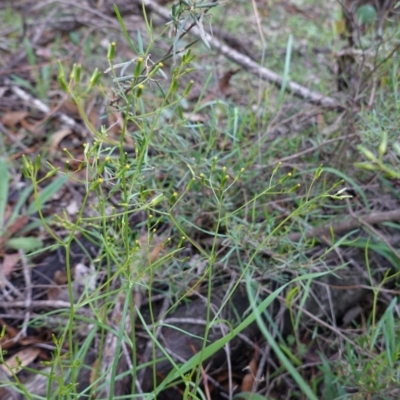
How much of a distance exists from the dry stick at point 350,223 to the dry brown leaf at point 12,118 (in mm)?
1356

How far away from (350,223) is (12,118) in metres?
1.51

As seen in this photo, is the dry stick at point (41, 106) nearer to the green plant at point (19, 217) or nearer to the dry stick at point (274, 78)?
the green plant at point (19, 217)

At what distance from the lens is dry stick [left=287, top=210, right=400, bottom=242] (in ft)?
4.26

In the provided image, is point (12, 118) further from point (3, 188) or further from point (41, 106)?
point (3, 188)

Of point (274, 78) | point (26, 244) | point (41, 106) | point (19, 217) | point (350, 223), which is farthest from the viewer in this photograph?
point (41, 106)

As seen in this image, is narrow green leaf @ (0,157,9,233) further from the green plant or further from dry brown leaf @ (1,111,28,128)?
dry brown leaf @ (1,111,28,128)

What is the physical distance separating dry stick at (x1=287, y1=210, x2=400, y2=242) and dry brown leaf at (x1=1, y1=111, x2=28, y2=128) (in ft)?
4.45

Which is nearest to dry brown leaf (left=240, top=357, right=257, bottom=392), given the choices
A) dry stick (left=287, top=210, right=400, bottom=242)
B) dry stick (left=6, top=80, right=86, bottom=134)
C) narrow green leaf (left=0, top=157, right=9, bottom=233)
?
dry stick (left=287, top=210, right=400, bottom=242)

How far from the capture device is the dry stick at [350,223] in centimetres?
130

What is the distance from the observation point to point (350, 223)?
1352 mm

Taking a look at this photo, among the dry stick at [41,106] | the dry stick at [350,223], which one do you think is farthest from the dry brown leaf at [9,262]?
the dry stick at [350,223]

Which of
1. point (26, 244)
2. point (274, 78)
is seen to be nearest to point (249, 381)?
point (26, 244)

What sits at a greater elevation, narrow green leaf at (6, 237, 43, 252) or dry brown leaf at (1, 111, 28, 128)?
dry brown leaf at (1, 111, 28, 128)

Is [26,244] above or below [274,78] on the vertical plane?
below
